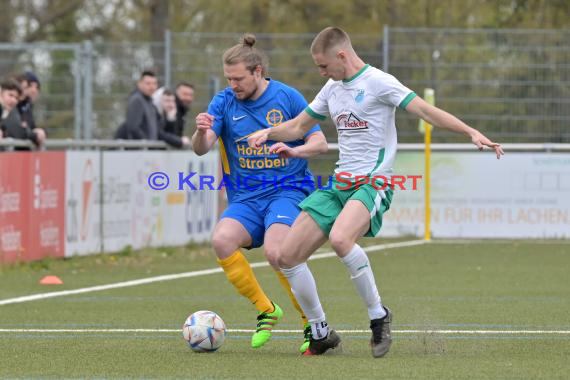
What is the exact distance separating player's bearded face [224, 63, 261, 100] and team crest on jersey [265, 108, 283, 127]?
0.18 metres

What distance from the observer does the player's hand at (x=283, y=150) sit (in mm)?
8352

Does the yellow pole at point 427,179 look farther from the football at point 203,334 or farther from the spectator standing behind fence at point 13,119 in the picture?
the football at point 203,334

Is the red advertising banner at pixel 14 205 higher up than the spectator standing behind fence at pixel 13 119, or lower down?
lower down

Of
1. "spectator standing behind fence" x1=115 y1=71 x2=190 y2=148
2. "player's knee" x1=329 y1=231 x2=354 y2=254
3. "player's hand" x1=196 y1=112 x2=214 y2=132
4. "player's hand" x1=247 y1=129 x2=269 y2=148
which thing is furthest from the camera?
"spectator standing behind fence" x1=115 y1=71 x2=190 y2=148

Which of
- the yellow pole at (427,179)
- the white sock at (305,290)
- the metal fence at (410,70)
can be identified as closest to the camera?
the white sock at (305,290)

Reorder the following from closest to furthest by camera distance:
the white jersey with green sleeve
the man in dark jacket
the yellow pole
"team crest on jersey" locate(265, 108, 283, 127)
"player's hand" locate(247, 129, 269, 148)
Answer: the white jersey with green sleeve
"player's hand" locate(247, 129, 269, 148)
"team crest on jersey" locate(265, 108, 283, 127)
the man in dark jacket
the yellow pole

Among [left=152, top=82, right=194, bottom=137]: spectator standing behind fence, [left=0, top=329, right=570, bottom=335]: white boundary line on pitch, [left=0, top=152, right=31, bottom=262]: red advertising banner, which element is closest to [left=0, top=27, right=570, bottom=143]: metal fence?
[left=152, top=82, right=194, bottom=137]: spectator standing behind fence

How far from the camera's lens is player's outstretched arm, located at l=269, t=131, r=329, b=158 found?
8.38 metres

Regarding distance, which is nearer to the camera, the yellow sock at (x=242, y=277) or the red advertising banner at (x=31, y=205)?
the yellow sock at (x=242, y=277)

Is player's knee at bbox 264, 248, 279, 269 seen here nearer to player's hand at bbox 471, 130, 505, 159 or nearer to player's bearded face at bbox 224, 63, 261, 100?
player's bearded face at bbox 224, 63, 261, 100

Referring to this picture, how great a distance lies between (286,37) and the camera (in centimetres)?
2141

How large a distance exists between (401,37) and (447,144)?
5.82 ft

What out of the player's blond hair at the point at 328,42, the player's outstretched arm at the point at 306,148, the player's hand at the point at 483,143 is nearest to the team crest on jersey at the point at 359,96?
the player's blond hair at the point at 328,42

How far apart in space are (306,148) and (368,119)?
46 cm
